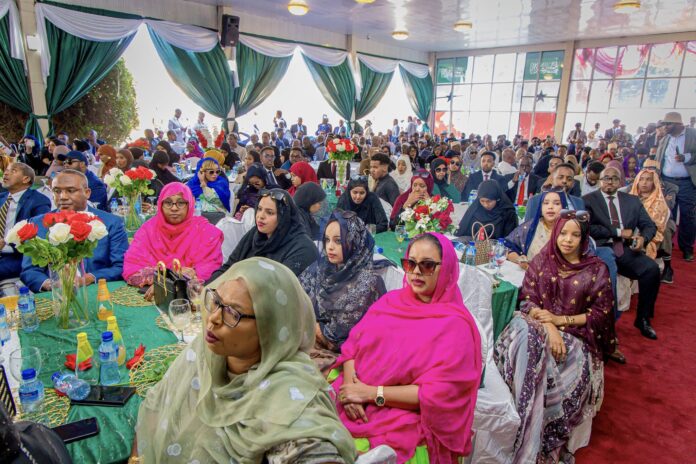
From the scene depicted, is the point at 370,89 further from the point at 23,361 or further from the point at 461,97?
the point at 23,361

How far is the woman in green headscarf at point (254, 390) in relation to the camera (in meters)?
1.17

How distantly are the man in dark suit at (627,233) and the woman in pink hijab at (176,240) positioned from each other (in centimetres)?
349

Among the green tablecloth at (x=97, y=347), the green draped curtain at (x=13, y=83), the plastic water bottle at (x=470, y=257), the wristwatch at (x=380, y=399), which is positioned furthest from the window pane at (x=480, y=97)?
the wristwatch at (x=380, y=399)

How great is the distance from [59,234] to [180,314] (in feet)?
2.07

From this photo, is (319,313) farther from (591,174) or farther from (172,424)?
(591,174)

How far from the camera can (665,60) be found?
42.3ft

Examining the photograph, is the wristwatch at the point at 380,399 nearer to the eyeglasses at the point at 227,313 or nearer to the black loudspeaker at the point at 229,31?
the eyeglasses at the point at 227,313

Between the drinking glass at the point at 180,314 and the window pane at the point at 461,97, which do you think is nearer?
the drinking glass at the point at 180,314

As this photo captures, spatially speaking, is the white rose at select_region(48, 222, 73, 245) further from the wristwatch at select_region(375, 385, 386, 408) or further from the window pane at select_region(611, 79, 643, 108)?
the window pane at select_region(611, 79, 643, 108)

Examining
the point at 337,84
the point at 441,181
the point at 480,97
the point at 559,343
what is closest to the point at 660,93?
the point at 480,97

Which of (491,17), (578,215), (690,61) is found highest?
(491,17)

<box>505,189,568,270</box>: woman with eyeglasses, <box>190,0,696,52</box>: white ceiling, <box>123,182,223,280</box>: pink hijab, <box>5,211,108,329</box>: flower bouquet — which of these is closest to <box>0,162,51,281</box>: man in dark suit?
<box>123,182,223,280</box>: pink hijab

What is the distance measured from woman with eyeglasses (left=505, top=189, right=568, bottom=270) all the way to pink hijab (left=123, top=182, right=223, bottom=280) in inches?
89.9

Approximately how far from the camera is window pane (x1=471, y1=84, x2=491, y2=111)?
16.9 m
